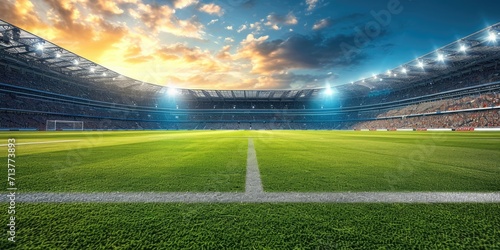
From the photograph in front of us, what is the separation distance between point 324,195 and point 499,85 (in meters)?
53.3

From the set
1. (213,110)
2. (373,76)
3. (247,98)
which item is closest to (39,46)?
(213,110)

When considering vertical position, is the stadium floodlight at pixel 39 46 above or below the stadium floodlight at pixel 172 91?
above

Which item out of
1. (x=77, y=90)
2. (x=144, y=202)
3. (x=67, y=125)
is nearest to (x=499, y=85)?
(x=144, y=202)

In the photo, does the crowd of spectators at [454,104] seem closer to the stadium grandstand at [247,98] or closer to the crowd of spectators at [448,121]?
the stadium grandstand at [247,98]

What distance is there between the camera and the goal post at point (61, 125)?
131 ft

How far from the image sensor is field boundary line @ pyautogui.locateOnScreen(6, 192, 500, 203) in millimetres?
2365

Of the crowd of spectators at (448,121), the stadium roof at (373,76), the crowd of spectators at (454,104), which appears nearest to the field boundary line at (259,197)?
the stadium roof at (373,76)

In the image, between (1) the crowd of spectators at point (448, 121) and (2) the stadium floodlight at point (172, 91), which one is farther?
(2) the stadium floodlight at point (172, 91)

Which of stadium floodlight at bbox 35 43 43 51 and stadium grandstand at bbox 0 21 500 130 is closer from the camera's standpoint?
stadium floodlight at bbox 35 43 43 51

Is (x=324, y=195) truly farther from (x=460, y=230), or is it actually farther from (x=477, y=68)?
(x=477, y=68)

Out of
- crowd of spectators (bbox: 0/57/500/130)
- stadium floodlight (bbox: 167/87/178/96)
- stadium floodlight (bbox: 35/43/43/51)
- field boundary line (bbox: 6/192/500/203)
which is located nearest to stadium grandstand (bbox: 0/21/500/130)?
stadium floodlight (bbox: 35/43/43/51)

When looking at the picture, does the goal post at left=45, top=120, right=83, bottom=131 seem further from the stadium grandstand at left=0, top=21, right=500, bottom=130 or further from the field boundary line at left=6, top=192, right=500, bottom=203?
the field boundary line at left=6, top=192, right=500, bottom=203

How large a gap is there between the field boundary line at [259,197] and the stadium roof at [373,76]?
3625 centimetres

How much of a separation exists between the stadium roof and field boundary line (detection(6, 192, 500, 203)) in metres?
36.3
